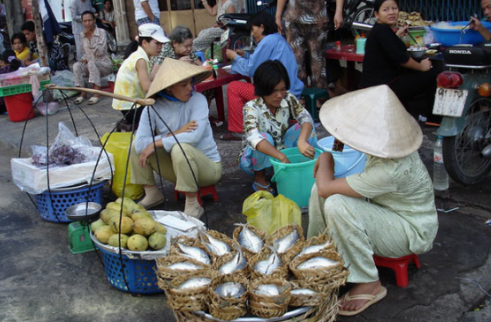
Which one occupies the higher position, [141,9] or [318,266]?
[141,9]

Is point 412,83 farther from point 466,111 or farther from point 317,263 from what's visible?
point 317,263

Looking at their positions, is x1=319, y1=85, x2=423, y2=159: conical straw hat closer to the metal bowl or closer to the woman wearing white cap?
the metal bowl

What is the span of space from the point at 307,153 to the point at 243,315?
1652mm

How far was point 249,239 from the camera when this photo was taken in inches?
110

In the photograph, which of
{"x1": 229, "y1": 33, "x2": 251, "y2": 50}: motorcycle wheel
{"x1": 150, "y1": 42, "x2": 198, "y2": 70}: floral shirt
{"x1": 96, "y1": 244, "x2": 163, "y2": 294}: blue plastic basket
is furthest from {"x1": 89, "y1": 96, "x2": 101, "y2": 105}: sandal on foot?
{"x1": 96, "y1": 244, "x2": 163, "y2": 294}: blue plastic basket

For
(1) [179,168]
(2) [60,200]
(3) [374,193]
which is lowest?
(2) [60,200]

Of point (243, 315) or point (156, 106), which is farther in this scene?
point (156, 106)

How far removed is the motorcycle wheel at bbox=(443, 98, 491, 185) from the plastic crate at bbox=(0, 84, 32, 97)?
228 inches

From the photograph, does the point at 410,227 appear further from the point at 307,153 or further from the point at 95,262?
the point at 95,262

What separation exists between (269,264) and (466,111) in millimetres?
2246

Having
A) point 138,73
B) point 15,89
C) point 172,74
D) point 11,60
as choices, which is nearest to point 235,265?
point 172,74

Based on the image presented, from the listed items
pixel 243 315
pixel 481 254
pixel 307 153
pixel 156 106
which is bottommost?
pixel 481 254

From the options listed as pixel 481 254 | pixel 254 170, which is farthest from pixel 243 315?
pixel 254 170

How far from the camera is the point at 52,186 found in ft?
12.7
